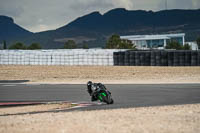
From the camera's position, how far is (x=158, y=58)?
98.7 feet

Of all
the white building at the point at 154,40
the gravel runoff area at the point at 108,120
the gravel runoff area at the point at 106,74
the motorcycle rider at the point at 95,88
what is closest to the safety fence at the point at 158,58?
the gravel runoff area at the point at 106,74

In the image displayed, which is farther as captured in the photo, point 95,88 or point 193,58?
point 193,58

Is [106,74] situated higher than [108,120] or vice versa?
[106,74]

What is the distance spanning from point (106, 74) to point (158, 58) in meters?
5.87

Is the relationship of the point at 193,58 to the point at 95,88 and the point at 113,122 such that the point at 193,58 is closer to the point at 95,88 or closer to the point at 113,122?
the point at 95,88

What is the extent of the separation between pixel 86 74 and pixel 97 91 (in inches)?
559

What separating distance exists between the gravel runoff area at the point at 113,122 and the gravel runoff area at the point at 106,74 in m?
12.7

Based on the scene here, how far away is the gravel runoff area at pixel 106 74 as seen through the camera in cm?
2293

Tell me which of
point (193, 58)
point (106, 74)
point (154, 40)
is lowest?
point (106, 74)

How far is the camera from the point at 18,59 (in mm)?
33688

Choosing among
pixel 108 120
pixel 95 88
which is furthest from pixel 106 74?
pixel 108 120

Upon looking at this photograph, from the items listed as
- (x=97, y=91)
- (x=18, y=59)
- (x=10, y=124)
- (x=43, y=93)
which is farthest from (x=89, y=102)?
(x=18, y=59)

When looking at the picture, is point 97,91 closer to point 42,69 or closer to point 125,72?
point 125,72

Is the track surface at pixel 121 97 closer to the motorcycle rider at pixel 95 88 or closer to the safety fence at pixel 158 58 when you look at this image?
the motorcycle rider at pixel 95 88
